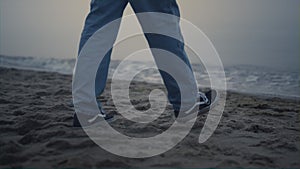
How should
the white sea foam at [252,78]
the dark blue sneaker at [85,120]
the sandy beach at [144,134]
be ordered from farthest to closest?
the white sea foam at [252,78]
the dark blue sneaker at [85,120]
the sandy beach at [144,134]

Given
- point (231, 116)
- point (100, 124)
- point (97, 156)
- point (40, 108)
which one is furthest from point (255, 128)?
point (40, 108)

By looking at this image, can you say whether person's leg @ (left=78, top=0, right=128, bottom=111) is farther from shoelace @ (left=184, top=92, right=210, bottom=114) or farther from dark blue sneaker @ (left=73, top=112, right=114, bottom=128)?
shoelace @ (left=184, top=92, right=210, bottom=114)

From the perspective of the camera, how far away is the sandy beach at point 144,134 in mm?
1415

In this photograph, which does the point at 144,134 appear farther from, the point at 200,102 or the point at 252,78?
the point at 252,78

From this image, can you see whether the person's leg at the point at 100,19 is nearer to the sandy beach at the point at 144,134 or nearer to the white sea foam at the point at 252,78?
the sandy beach at the point at 144,134

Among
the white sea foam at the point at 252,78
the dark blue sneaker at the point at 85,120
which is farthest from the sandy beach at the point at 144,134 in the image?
the white sea foam at the point at 252,78

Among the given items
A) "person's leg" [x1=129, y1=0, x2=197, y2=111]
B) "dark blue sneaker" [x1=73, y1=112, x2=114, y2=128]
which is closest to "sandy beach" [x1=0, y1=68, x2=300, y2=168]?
"dark blue sneaker" [x1=73, y1=112, x2=114, y2=128]

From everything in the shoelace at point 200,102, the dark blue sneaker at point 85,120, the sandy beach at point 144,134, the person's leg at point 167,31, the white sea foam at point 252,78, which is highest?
the person's leg at point 167,31

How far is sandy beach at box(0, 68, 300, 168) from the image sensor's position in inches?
55.7

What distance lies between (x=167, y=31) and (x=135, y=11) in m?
0.22

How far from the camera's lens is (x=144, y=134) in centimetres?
184

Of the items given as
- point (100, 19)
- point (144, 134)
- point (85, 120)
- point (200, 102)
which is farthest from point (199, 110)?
point (100, 19)

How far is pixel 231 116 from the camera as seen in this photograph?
2.43 m

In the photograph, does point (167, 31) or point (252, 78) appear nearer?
point (167, 31)
